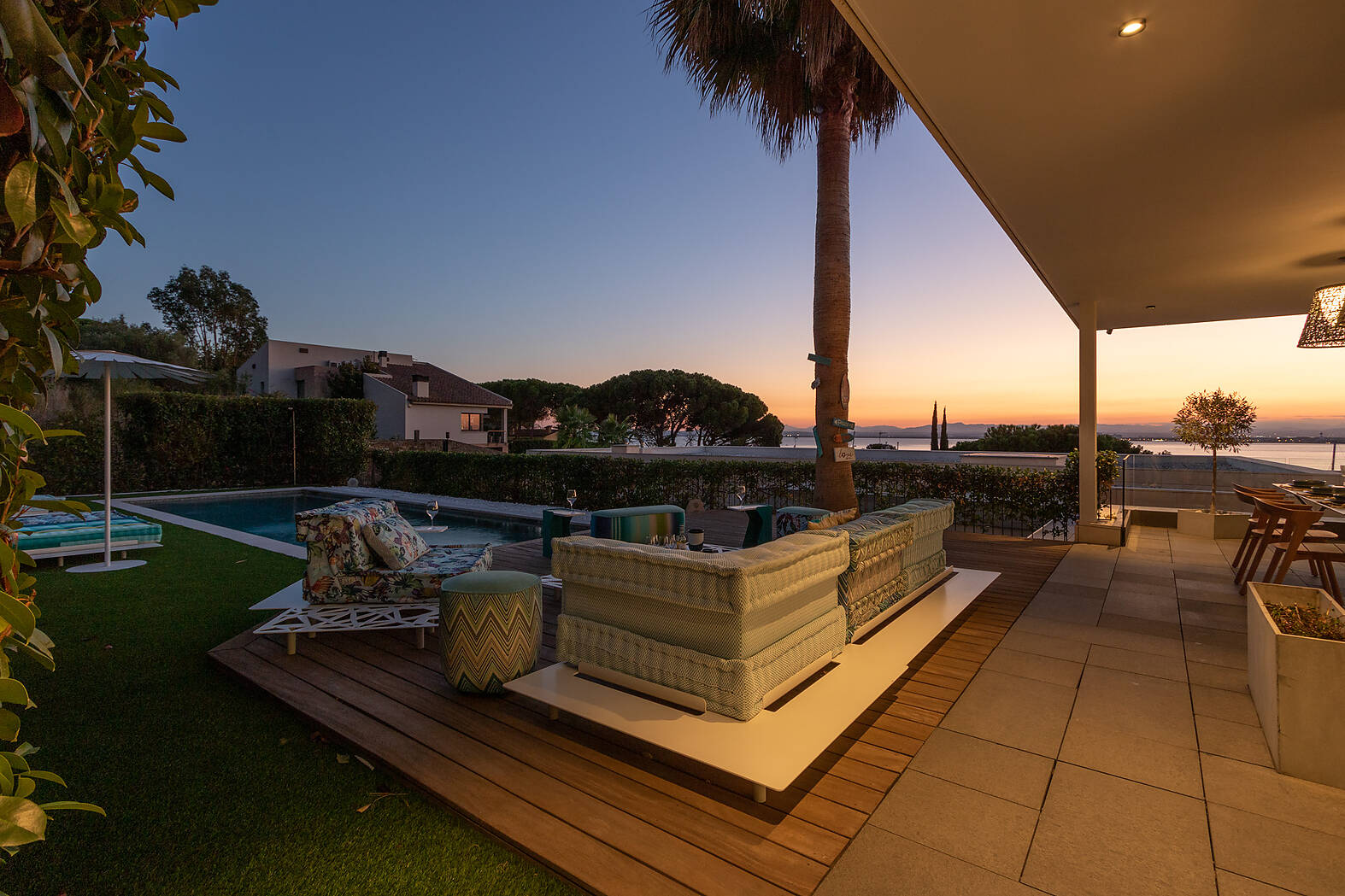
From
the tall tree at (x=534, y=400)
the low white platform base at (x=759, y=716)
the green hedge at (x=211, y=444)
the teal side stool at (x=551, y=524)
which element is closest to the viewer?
the low white platform base at (x=759, y=716)

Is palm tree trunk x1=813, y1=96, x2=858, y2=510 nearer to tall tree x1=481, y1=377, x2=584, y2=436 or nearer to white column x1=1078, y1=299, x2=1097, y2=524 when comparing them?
white column x1=1078, y1=299, x2=1097, y2=524

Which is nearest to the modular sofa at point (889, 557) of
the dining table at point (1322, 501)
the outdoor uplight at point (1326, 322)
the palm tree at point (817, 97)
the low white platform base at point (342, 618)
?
the palm tree at point (817, 97)

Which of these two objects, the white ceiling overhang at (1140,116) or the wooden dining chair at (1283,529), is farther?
the wooden dining chair at (1283,529)

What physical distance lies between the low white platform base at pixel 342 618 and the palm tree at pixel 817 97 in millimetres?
4471

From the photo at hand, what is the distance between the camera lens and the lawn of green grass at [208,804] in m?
1.96

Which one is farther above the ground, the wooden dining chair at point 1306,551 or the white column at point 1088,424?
the white column at point 1088,424

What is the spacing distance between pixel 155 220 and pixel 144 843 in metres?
29.6

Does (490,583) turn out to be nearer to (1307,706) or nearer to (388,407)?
(1307,706)

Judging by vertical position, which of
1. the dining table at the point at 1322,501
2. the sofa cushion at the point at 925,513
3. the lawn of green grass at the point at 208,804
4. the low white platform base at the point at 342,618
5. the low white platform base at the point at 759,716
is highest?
the dining table at the point at 1322,501

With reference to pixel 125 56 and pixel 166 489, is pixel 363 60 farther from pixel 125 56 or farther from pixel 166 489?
pixel 125 56

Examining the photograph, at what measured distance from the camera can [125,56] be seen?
2.96ft

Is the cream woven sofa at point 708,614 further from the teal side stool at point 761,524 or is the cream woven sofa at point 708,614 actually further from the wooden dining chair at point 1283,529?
the wooden dining chair at point 1283,529

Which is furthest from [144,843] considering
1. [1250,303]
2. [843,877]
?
[1250,303]

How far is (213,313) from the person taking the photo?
3316 cm
